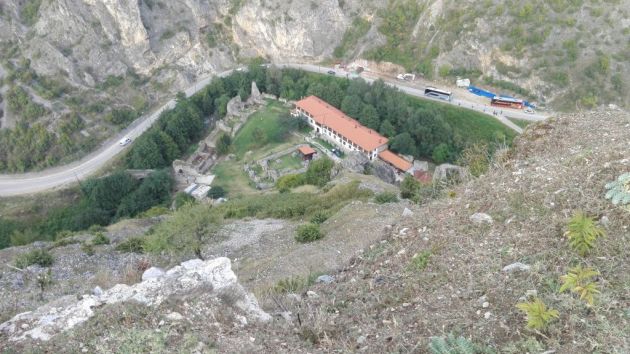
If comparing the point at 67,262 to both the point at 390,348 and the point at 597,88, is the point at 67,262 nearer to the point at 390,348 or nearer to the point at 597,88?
the point at 390,348

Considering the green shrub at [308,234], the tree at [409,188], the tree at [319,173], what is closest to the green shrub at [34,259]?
the green shrub at [308,234]

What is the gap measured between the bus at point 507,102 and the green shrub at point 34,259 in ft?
178

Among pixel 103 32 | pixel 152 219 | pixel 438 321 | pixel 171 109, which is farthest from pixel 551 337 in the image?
Answer: pixel 103 32

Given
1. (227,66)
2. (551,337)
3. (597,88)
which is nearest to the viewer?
(551,337)

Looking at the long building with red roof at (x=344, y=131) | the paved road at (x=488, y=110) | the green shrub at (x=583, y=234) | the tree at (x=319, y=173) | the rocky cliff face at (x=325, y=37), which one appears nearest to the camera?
the green shrub at (x=583, y=234)

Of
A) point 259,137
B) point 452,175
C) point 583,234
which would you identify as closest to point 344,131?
point 259,137

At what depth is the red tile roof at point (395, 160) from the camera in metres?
51.1

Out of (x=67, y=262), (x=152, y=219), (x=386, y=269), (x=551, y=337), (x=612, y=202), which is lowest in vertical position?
(x=152, y=219)

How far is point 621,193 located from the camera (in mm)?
10836

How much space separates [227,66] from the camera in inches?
3209

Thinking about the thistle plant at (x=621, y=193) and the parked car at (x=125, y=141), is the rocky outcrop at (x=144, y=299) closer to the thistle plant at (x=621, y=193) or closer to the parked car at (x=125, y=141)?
the thistle plant at (x=621, y=193)

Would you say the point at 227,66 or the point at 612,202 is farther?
the point at 227,66

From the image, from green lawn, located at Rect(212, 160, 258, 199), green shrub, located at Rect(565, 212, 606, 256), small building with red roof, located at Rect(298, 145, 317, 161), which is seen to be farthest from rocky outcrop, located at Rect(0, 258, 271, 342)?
small building with red roof, located at Rect(298, 145, 317, 161)

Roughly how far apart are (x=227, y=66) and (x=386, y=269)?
74.2 meters
